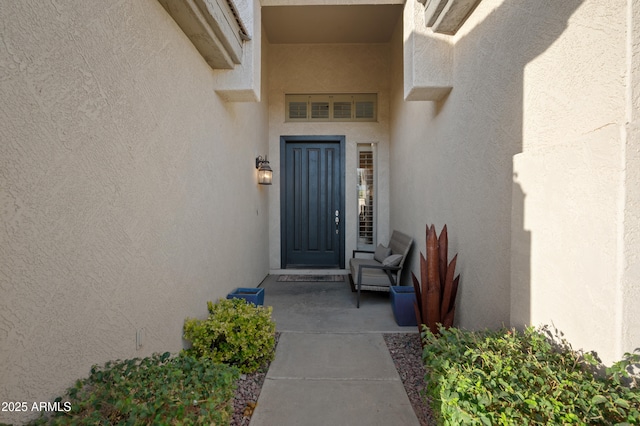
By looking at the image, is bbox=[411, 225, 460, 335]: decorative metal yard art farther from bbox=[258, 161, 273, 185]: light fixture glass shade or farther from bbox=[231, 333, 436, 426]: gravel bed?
bbox=[258, 161, 273, 185]: light fixture glass shade

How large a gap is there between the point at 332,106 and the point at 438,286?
14.9ft

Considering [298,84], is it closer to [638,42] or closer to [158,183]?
[158,183]

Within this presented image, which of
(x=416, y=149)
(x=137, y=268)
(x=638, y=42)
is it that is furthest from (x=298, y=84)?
(x=638, y=42)

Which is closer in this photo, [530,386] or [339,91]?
[530,386]

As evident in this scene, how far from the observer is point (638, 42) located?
123cm

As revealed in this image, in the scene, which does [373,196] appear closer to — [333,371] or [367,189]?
[367,189]

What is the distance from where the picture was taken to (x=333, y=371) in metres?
2.60

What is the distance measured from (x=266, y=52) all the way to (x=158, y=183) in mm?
4775

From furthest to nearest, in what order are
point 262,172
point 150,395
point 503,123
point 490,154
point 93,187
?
1. point 262,172
2. point 490,154
3. point 503,123
4. point 93,187
5. point 150,395

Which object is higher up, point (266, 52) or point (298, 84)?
point (266, 52)

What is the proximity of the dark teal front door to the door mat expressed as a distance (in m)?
0.41

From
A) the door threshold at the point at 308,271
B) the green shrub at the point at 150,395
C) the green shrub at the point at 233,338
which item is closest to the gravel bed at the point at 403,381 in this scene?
the green shrub at the point at 233,338

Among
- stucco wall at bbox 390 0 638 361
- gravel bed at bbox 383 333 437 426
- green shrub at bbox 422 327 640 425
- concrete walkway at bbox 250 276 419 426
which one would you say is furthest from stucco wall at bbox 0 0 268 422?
stucco wall at bbox 390 0 638 361

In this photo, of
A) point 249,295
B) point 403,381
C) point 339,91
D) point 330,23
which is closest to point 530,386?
point 403,381
